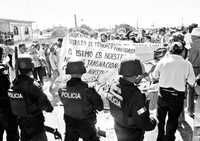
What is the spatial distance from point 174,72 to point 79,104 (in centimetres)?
162

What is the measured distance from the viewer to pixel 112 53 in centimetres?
724

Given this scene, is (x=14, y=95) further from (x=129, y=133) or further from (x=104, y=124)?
(x=104, y=124)

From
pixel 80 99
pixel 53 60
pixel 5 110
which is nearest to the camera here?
pixel 80 99

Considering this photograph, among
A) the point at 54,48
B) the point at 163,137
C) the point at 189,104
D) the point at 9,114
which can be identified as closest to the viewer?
the point at 9,114

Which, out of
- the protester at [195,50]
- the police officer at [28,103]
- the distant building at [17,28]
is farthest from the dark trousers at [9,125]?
the distant building at [17,28]

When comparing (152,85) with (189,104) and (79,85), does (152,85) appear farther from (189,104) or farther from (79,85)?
(79,85)

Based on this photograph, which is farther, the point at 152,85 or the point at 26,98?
the point at 152,85

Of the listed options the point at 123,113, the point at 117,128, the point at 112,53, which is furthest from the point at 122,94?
the point at 112,53

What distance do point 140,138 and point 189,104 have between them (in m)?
3.27

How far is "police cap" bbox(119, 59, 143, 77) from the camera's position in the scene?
9.52 feet

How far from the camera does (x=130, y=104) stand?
2.81 meters

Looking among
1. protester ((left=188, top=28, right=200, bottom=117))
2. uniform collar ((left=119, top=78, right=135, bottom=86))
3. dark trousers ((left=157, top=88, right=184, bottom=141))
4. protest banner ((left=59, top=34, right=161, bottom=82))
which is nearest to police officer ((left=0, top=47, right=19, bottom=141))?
uniform collar ((left=119, top=78, right=135, bottom=86))

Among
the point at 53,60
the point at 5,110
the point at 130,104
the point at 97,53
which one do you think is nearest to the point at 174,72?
the point at 130,104

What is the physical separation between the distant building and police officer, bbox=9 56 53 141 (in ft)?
127
